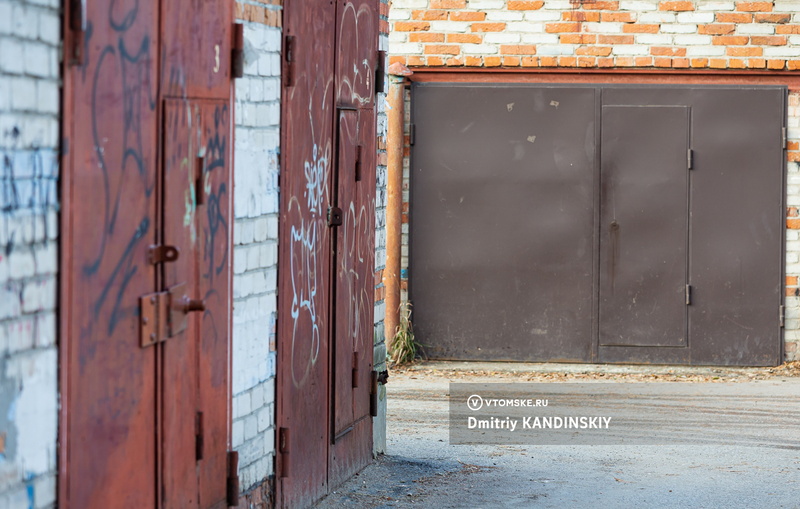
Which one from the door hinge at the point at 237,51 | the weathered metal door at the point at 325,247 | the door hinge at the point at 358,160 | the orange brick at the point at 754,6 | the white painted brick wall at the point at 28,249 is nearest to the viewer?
the white painted brick wall at the point at 28,249

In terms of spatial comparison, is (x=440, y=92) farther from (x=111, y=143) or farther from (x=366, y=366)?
(x=111, y=143)

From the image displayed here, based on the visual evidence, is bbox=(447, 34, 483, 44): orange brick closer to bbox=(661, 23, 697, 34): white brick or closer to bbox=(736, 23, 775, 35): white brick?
bbox=(661, 23, 697, 34): white brick

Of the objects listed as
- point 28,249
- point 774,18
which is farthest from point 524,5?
point 28,249

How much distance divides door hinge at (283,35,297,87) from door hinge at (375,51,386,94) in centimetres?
126

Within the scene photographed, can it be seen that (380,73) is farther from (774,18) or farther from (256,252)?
(774,18)

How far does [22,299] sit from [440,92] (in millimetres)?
6562

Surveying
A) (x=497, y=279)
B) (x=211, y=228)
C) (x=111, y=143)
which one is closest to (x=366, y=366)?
(x=211, y=228)

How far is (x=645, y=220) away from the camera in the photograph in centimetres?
Answer: 888

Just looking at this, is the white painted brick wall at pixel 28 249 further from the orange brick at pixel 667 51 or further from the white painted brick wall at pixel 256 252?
the orange brick at pixel 667 51

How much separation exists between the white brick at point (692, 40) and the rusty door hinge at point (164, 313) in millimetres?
6140

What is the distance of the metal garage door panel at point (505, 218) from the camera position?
8898 mm

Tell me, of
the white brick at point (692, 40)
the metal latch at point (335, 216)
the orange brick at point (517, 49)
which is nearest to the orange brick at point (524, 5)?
the orange brick at point (517, 49)

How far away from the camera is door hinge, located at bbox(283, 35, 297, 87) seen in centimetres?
447

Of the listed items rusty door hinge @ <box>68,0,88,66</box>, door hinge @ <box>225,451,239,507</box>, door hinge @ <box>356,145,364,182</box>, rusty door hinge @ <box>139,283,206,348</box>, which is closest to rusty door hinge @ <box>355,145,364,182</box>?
door hinge @ <box>356,145,364,182</box>
